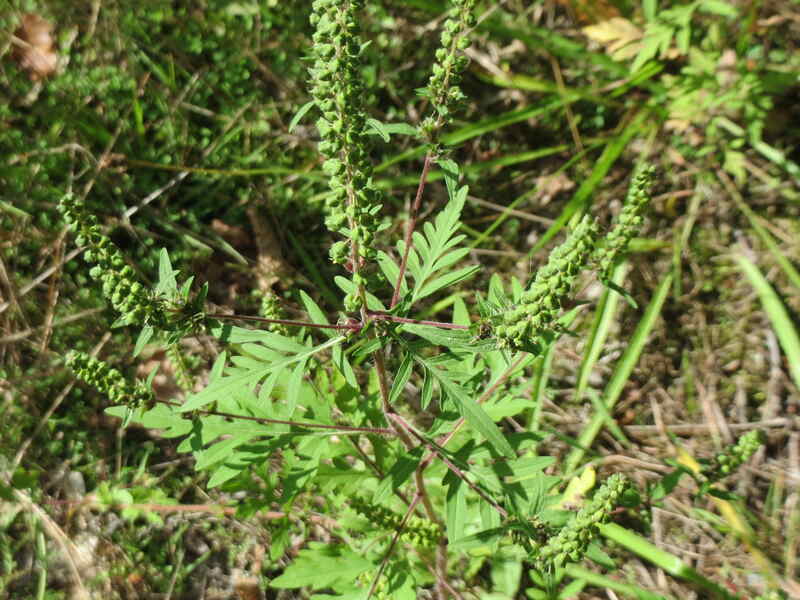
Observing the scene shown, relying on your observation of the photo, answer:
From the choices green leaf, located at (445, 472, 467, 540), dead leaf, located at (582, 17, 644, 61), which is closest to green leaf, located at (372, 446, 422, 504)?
green leaf, located at (445, 472, 467, 540)

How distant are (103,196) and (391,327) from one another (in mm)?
3206

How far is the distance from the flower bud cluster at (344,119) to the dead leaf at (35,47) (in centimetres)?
395

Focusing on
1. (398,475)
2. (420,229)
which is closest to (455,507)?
(398,475)

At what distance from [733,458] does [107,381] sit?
2.66 meters

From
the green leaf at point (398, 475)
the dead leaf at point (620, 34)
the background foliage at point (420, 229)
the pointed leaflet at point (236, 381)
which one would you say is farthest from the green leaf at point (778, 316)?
the pointed leaflet at point (236, 381)

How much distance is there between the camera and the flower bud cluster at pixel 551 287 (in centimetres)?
178

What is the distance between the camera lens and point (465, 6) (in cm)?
196

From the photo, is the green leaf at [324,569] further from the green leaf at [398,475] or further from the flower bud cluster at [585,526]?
the flower bud cluster at [585,526]

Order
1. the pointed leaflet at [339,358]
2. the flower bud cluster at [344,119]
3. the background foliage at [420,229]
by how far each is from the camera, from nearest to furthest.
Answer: the flower bud cluster at [344,119] → the pointed leaflet at [339,358] → the background foliage at [420,229]

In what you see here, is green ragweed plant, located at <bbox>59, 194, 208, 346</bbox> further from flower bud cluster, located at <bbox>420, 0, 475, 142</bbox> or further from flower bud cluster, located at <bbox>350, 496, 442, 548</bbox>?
flower bud cluster, located at <bbox>350, 496, 442, 548</bbox>

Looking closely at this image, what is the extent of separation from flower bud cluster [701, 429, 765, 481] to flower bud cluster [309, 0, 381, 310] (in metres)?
1.95

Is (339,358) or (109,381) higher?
(339,358)

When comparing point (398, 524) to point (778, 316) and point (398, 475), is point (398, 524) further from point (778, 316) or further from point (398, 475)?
point (778, 316)

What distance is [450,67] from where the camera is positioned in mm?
2021
